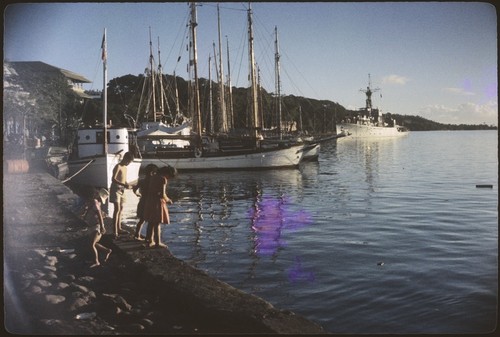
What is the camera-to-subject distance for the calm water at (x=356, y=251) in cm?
830

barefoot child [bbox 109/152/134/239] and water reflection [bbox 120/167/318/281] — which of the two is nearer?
barefoot child [bbox 109/152/134/239]

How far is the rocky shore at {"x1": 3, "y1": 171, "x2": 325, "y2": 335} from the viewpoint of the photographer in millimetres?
5684

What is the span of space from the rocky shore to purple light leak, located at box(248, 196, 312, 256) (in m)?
5.08

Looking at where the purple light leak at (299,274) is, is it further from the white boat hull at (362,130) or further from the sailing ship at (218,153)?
the white boat hull at (362,130)

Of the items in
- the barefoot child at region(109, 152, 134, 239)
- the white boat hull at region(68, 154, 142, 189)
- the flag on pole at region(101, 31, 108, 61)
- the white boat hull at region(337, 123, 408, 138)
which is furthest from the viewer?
the white boat hull at region(337, 123, 408, 138)

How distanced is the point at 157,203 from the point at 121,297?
8.37 ft

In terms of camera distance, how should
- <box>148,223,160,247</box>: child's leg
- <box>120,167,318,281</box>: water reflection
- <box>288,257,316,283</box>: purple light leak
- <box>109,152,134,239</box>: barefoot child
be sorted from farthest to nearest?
<box>120,167,318,281</box>: water reflection
<box>288,257,316,283</box>: purple light leak
<box>109,152,134,239</box>: barefoot child
<box>148,223,160,247</box>: child's leg

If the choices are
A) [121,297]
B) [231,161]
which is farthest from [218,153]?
[121,297]

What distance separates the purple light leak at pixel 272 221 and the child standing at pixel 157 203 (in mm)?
4158

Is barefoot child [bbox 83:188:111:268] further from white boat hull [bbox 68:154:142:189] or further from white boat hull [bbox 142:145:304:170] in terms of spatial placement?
white boat hull [bbox 142:145:304:170]

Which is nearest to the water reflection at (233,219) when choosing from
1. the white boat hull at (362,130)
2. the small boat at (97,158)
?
the small boat at (97,158)

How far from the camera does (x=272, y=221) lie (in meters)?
18.1

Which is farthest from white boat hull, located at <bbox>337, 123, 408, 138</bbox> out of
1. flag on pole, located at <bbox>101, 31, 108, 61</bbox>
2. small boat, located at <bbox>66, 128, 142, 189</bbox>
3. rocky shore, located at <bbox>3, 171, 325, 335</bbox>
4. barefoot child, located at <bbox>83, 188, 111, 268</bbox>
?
rocky shore, located at <bbox>3, 171, 325, 335</bbox>

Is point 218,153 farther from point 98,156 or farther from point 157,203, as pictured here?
point 157,203
